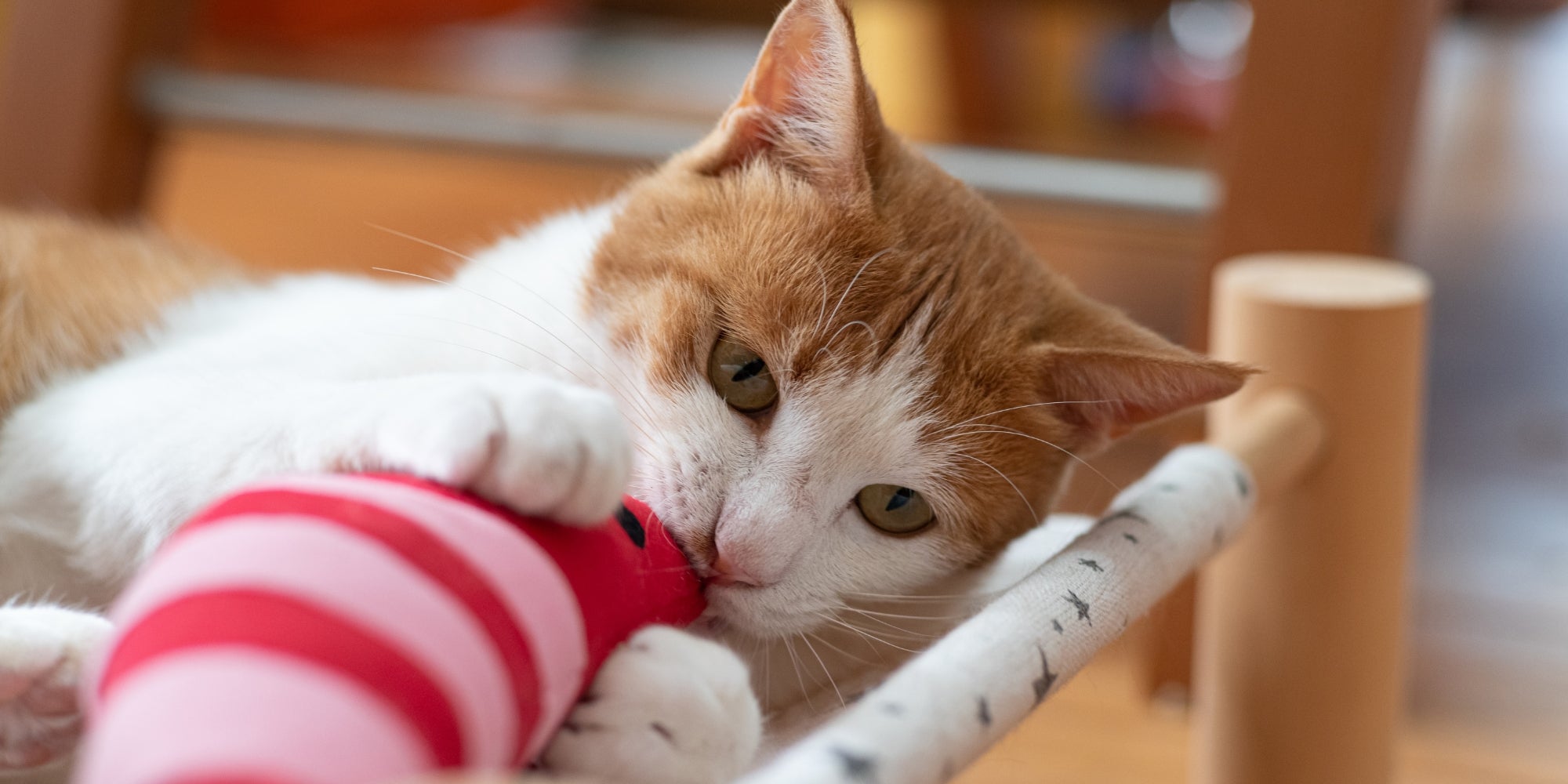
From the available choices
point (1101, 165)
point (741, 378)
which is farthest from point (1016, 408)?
point (1101, 165)

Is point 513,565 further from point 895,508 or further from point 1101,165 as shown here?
point 1101,165

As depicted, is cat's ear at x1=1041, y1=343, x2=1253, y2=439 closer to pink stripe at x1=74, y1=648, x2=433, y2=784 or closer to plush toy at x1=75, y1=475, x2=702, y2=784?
plush toy at x1=75, y1=475, x2=702, y2=784

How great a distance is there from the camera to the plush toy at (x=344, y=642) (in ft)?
1.47

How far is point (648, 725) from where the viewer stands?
0.61m

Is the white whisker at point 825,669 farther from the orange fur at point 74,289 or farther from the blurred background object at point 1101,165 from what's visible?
the orange fur at point 74,289

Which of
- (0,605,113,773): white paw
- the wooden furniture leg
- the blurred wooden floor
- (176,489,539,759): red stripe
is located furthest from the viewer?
the blurred wooden floor

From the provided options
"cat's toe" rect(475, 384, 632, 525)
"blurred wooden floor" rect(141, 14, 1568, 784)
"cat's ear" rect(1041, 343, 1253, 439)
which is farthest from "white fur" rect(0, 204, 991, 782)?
"blurred wooden floor" rect(141, 14, 1568, 784)

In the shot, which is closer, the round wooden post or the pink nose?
Result: the pink nose

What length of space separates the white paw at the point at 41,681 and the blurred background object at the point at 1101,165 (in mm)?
662

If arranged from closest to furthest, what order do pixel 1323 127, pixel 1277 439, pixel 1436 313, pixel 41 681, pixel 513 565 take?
pixel 513 565 → pixel 41 681 → pixel 1277 439 → pixel 1323 127 → pixel 1436 313

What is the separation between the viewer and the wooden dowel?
1.03 m

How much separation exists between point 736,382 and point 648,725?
298 millimetres

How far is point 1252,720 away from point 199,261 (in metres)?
1.03

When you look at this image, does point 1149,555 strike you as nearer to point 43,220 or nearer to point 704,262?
point 704,262
